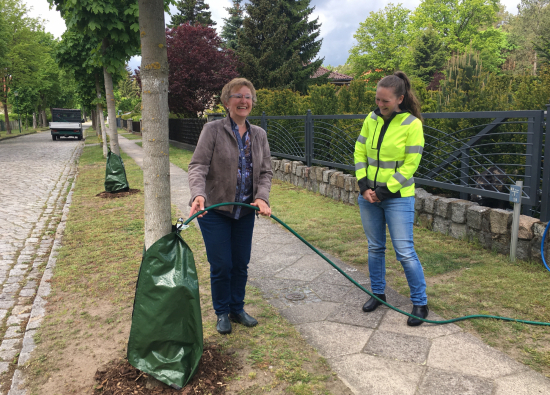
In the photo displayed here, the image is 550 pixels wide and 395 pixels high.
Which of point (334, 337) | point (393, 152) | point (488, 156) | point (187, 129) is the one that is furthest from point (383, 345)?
point (187, 129)

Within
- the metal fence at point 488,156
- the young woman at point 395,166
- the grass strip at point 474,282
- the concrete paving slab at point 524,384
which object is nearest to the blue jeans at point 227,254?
the young woman at point 395,166

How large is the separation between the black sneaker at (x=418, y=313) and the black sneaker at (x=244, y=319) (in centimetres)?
120

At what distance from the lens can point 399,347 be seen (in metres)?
3.08

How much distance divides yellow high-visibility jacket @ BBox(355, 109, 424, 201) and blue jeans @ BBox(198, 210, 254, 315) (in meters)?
1.04

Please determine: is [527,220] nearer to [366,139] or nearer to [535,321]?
[535,321]

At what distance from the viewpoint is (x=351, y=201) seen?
8016 mm

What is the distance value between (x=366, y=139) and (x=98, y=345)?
8.47 ft

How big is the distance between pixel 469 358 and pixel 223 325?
5.63 ft

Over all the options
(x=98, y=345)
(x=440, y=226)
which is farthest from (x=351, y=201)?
(x=98, y=345)

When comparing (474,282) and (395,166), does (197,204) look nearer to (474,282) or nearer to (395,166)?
(395,166)

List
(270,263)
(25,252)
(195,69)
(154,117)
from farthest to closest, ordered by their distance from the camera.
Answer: (195,69) → (25,252) → (270,263) → (154,117)

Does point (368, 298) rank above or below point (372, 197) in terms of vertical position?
below

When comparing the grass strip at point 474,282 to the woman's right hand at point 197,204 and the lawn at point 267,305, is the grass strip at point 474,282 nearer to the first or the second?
the lawn at point 267,305

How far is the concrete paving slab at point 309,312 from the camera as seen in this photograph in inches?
140
